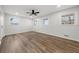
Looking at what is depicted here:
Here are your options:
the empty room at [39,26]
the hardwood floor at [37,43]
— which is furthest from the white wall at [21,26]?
the hardwood floor at [37,43]

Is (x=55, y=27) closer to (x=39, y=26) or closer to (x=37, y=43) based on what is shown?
(x=39, y=26)

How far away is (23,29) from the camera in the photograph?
166 centimetres

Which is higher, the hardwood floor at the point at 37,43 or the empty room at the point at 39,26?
the empty room at the point at 39,26

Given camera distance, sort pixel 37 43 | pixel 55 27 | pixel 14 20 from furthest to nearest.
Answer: pixel 37 43 → pixel 55 27 → pixel 14 20

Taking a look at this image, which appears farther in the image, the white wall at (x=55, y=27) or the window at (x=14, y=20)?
the white wall at (x=55, y=27)

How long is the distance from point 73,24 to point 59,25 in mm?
611

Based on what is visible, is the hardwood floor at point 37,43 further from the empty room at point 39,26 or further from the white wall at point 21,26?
the white wall at point 21,26

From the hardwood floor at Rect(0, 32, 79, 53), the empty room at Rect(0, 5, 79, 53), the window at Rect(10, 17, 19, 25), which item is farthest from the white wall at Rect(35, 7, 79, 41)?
the window at Rect(10, 17, 19, 25)

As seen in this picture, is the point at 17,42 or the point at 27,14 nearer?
the point at 27,14

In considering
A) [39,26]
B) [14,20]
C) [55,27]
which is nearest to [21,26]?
[14,20]
